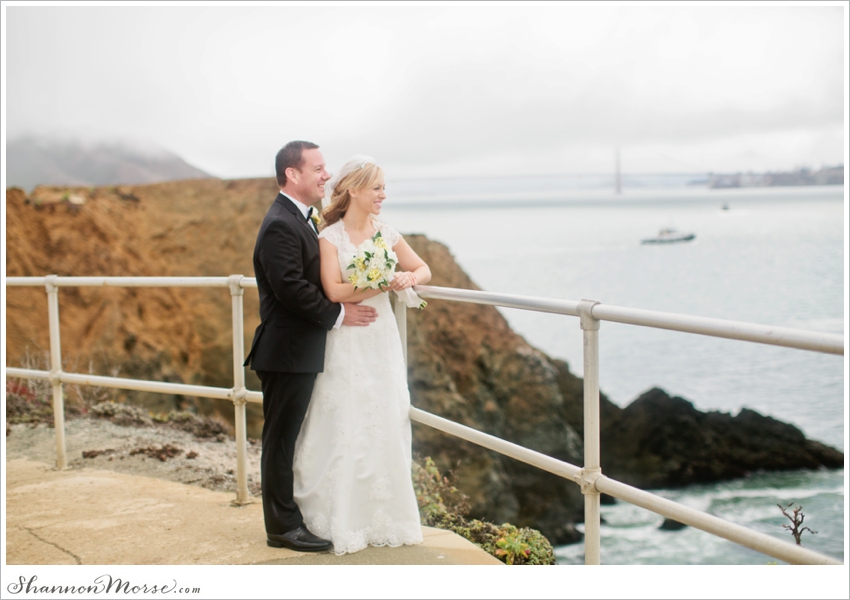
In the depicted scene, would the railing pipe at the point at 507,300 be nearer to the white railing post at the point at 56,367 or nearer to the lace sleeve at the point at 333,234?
the lace sleeve at the point at 333,234

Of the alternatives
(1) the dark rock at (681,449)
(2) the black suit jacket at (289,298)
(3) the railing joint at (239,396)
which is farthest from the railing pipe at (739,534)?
(1) the dark rock at (681,449)

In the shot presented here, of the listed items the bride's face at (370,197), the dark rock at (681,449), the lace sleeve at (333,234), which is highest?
the bride's face at (370,197)

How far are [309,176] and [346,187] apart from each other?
7.4 inches

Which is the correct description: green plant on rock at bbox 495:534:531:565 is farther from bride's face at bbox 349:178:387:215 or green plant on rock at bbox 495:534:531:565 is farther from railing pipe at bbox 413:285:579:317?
bride's face at bbox 349:178:387:215

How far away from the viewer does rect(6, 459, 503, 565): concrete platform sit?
3.12 meters

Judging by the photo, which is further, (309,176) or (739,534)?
(309,176)

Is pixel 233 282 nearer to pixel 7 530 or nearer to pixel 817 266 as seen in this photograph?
pixel 7 530

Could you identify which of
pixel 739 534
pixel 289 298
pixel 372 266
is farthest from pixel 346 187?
pixel 739 534

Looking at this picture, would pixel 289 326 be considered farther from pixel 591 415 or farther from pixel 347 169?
pixel 591 415

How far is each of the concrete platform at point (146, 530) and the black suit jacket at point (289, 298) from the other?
86 centimetres

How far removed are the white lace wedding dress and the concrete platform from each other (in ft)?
0.41

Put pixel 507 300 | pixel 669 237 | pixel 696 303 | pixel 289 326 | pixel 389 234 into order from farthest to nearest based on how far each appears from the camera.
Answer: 1. pixel 669 237
2. pixel 696 303
3. pixel 389 234
4. pixel 289 326
5. pixel 507 300

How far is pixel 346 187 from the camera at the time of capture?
3.12 m

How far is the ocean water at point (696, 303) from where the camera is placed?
72.7ft
